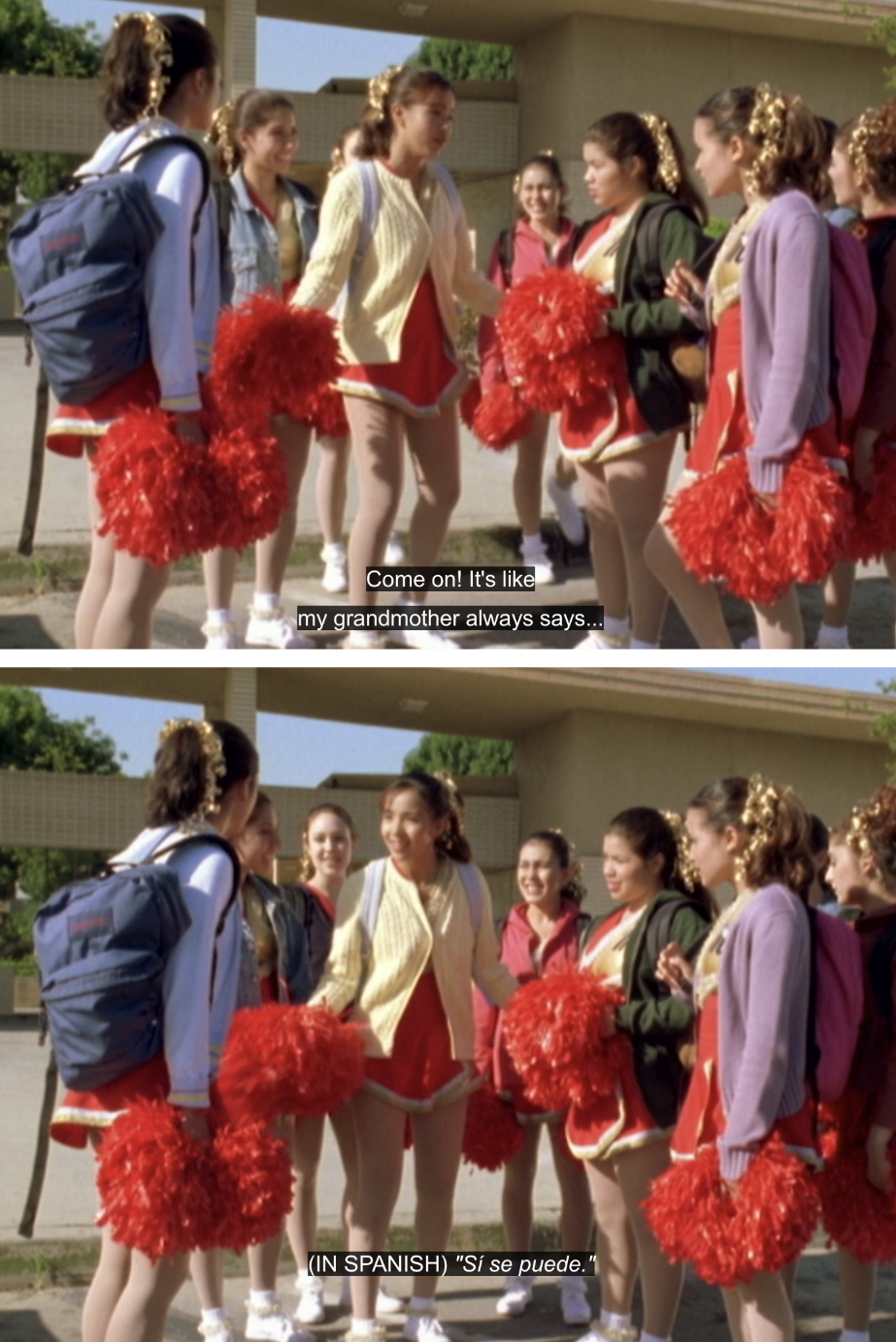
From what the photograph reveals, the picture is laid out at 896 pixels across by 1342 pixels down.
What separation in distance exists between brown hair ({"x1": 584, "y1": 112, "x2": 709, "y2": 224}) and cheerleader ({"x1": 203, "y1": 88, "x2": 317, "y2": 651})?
4.18 feet

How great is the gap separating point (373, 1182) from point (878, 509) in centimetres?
237

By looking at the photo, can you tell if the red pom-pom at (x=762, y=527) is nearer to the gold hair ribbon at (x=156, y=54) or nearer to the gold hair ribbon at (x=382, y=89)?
the gold hair ribbon at (x=382, y=89)

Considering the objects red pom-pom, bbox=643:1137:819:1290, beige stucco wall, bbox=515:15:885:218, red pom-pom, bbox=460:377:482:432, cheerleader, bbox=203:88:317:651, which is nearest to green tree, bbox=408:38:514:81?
beige stucco wall, bbox=515:15:885:218

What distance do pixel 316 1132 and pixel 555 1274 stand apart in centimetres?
104

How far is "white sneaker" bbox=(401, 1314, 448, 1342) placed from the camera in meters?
6.69

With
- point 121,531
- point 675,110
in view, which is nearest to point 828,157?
point 121,531

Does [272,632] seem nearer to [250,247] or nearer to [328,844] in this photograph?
[328,844]

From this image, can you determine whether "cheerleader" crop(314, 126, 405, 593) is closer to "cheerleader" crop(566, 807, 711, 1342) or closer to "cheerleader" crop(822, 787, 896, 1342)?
"cheerleader" crop(566, 807, 711, 1342)

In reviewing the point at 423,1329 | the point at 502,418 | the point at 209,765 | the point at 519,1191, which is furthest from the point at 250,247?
the point at 423,1329

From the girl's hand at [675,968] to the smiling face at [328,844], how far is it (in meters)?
1.71

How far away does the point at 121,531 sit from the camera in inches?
235

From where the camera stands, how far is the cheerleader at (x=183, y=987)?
17.5 ft

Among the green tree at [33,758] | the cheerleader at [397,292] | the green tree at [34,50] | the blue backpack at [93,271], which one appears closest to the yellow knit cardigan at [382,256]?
the cheerleader at [397,292]

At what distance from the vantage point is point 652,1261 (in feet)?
20.7
